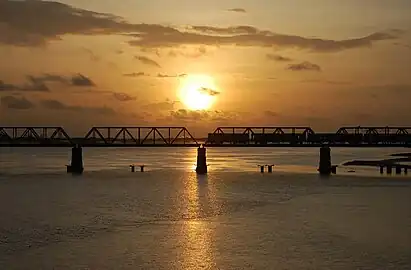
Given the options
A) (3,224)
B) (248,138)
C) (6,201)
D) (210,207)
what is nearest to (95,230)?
(3,224)

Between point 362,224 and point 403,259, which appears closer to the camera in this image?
point 403,259

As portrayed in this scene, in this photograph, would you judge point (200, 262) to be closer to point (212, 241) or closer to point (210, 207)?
point (212, 241)

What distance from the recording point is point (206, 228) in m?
45.9

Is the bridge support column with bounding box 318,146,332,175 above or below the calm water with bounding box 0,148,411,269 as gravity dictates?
above

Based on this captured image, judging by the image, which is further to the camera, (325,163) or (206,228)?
(325,163)

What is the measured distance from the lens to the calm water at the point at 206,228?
34.2 metres

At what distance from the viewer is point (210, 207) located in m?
60.8

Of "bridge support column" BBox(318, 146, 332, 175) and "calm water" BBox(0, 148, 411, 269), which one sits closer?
"calm water" BBox(0, 148, 411, 269)

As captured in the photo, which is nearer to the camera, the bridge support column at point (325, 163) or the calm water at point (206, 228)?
the calm water at point (206, 228)

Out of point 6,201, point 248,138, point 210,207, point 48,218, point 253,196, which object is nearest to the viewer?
point 48,218

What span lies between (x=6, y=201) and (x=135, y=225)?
22.9m

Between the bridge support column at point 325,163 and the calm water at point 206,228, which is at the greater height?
the bridge support column at point 325,163

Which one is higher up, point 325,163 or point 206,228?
point 325,163

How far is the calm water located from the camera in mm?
34188
